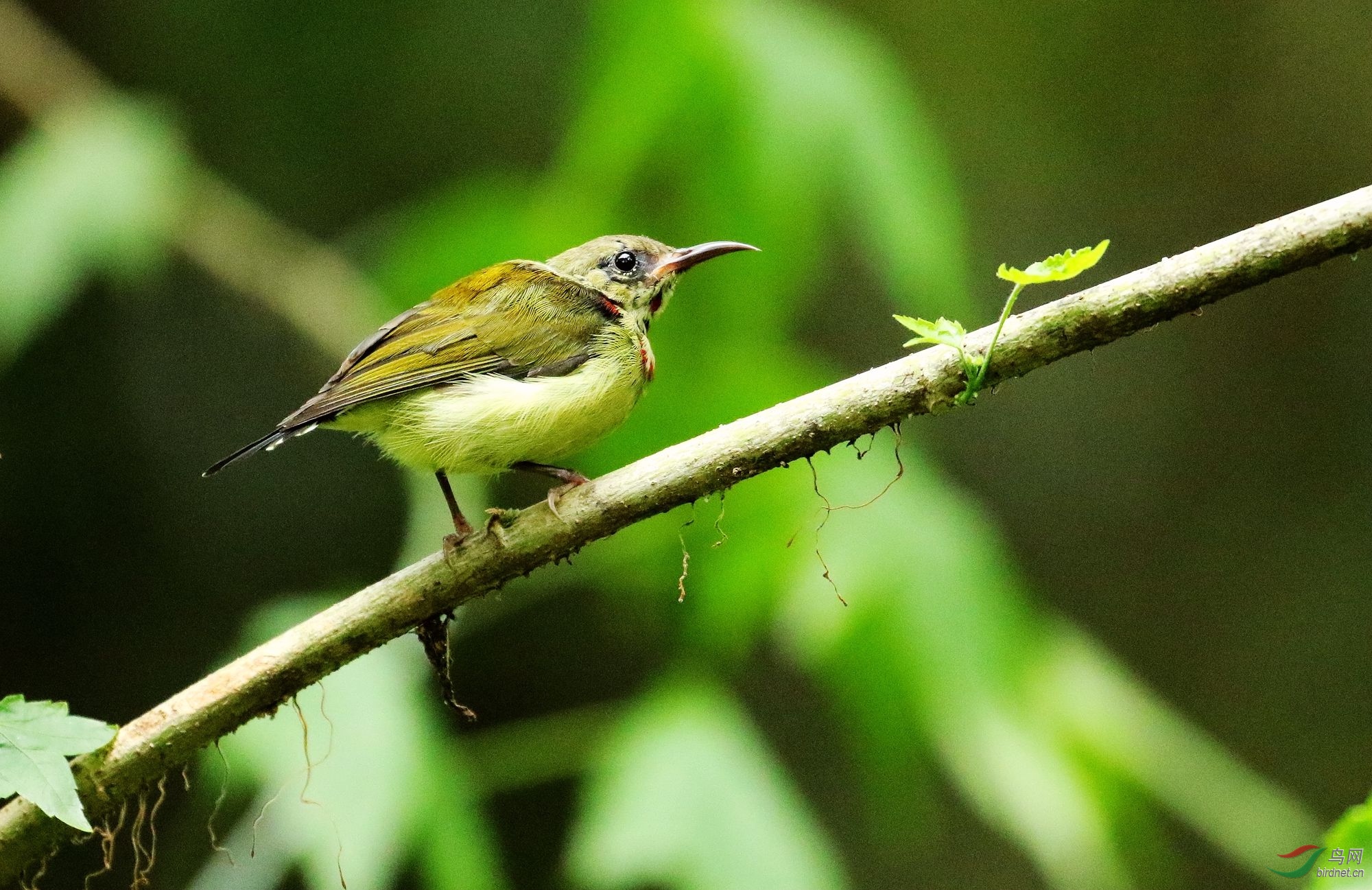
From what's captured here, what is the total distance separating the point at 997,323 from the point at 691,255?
1.87m

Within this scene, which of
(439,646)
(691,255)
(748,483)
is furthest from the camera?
(748,483)

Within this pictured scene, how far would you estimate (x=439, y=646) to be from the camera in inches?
111

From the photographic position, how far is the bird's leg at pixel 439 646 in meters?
2.79

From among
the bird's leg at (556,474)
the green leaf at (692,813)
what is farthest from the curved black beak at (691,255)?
the green leaf at (692,813)

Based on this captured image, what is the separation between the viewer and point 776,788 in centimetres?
392

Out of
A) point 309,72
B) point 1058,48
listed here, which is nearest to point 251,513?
point 309,72

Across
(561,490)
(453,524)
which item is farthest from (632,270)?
(561,490)

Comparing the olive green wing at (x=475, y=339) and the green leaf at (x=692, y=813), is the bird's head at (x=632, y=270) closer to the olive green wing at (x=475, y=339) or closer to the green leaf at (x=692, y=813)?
the olive green wing at (x=475, y=339)

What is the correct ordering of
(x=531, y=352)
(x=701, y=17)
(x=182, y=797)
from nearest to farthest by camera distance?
(x=531, y=352) → (x=701, y=17) → (x=182, y=797)

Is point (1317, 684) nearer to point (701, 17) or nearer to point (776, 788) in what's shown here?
point (776, 788)

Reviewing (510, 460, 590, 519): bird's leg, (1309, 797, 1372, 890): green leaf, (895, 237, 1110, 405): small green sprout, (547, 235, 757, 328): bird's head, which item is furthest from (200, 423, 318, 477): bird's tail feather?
(1309, 797, 1372, 890): green leaf

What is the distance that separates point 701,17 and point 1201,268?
2346 millimetres

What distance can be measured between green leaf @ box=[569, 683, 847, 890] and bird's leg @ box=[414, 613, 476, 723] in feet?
2.77

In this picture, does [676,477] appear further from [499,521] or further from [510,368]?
[510,368]
